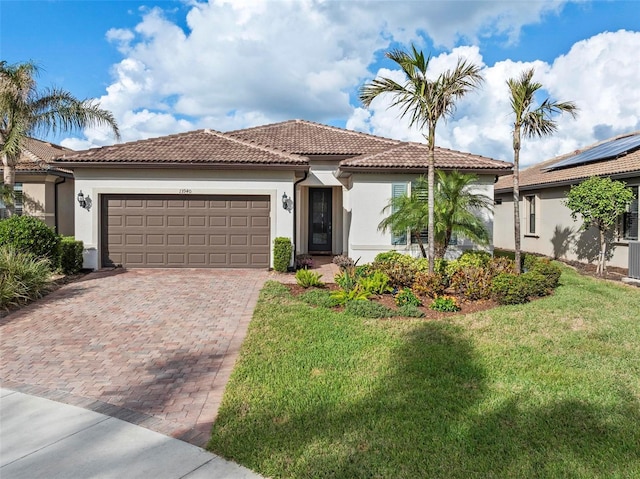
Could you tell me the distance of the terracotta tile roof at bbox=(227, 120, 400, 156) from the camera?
15.8 metres

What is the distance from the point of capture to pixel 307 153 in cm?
1541

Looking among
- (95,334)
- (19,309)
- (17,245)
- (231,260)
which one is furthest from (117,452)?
(231,260)

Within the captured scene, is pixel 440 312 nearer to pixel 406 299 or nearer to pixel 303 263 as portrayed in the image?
pixel 406 299

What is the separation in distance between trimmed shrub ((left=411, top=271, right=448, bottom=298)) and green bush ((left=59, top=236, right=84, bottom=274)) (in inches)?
383

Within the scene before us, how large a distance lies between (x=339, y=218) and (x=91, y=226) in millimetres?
8916

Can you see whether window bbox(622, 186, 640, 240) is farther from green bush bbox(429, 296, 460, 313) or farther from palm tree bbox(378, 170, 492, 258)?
green bush bbox(429, 296, 460, 313)

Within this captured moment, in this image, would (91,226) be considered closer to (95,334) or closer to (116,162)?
(116,162)

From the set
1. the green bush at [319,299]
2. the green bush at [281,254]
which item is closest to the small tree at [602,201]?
the green bush at [319,299]

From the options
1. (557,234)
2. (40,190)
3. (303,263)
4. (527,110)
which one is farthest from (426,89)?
(40,190)

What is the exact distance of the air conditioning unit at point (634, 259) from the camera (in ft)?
35.6

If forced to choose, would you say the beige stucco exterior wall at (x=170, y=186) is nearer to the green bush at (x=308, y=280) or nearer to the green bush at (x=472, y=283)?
the green bush at (x=308, y=280)

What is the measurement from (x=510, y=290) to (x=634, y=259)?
→ 5.45 metres

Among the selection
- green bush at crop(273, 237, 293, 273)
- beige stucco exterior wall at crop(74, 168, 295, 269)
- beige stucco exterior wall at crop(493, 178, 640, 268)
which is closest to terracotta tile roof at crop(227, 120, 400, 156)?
beige stucco exterior wall at crop(74, 168, 295, 269)

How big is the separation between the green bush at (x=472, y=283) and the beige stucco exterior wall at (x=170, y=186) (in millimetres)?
5790
